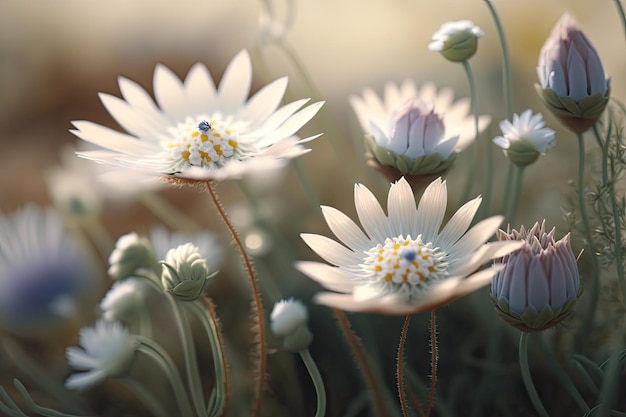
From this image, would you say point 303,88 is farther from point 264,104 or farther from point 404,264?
point 404,264

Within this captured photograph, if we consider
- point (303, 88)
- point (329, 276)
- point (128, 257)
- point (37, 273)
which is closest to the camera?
point (329, 276)

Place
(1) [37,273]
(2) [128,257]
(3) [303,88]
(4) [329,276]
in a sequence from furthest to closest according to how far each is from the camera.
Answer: (3) [303,88] < (1) [37,273] < (2) [128,257] < (4) [329,276]

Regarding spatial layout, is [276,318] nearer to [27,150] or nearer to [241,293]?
[241,293]

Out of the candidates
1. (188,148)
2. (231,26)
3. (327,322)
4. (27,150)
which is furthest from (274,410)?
(231,26)

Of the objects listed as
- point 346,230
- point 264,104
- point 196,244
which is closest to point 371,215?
point 346,230

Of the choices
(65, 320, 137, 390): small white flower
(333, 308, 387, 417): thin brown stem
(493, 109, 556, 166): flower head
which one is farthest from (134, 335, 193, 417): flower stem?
(493, 109, 556, 166): flower head

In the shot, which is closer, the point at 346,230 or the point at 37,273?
the point at 346,230

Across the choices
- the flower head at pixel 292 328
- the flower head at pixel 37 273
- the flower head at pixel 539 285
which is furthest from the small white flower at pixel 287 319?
the flower head at pixel 37 273
